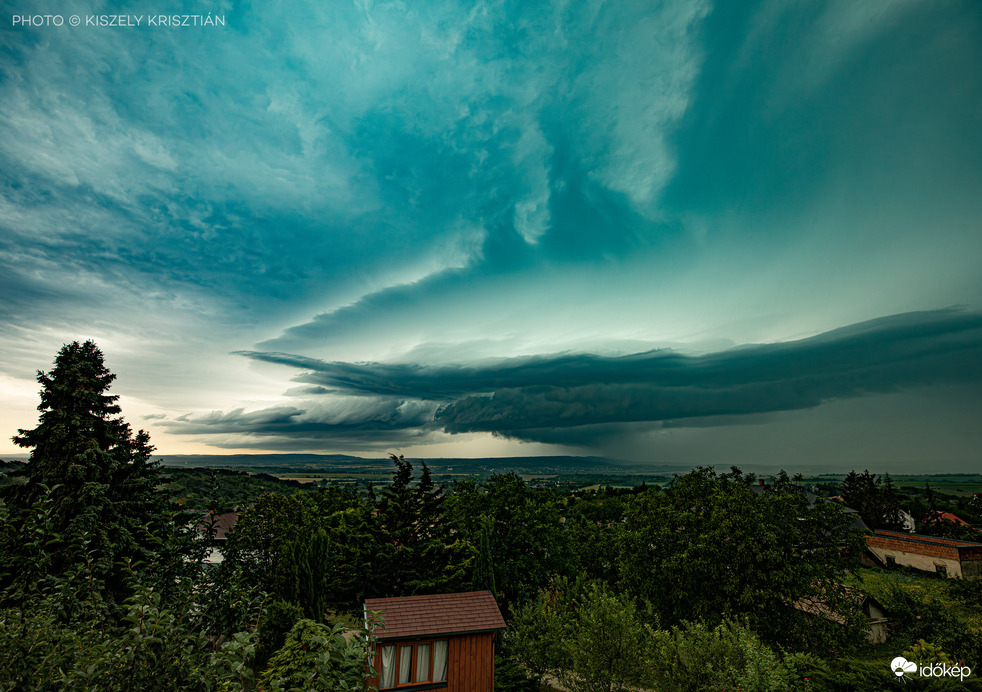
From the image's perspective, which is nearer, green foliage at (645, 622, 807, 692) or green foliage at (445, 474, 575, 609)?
green foliage at (645, 622, 807, 692)

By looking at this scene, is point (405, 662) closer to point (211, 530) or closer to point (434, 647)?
point (434, 647)

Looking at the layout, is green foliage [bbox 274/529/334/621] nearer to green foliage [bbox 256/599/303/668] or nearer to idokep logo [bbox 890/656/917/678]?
green foliage [bbox 256/599/303/668]

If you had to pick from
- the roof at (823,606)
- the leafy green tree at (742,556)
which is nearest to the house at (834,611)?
the roof at (823,606)

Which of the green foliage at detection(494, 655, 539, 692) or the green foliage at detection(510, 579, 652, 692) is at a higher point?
the green foliage at detection(510, 579, 652, 692)

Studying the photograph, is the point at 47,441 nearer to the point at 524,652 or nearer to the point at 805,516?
the point at 524,652

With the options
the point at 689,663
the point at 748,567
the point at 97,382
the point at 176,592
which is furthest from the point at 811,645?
the point at 97,382

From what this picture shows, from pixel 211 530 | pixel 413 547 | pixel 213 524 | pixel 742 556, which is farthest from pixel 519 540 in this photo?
pixel 211 530

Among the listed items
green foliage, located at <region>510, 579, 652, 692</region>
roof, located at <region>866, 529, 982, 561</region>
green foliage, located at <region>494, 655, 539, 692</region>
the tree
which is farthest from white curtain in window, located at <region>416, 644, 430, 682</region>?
roof, located at <region>866, 529, 982, 561</region>
